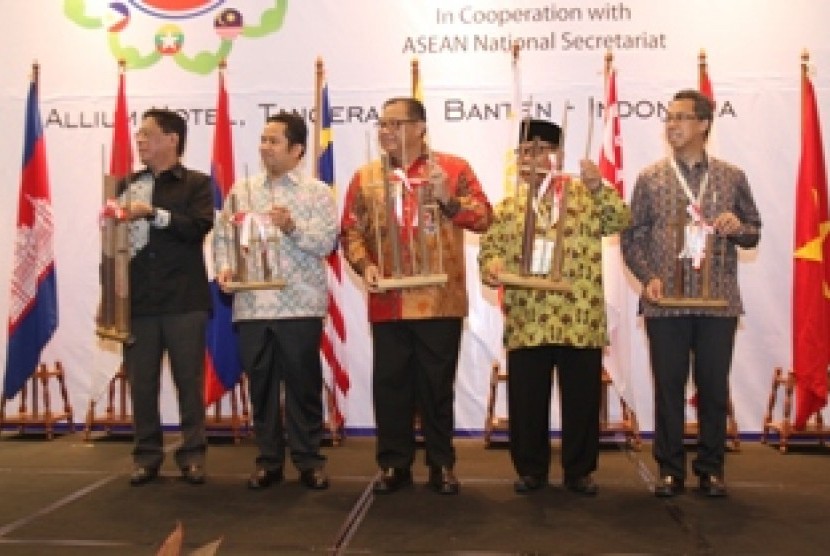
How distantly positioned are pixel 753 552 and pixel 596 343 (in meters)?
1.04

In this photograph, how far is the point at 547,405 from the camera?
3742mm

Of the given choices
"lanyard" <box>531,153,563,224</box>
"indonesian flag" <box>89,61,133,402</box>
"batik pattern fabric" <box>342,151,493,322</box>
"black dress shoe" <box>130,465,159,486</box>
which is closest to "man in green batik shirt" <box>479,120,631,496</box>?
"lanyard" <box>531,153,563,224</box>

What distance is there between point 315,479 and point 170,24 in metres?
3.19

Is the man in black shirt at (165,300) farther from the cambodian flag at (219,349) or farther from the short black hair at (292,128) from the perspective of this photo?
the cambodian flag at (219,349)

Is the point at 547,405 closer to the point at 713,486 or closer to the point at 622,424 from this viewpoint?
the point at 713,486

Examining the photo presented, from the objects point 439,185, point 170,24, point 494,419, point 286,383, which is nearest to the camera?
point 439,185

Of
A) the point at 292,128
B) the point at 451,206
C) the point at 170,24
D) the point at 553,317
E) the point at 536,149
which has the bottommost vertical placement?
the point at 553,317

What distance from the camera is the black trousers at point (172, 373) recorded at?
3.93m

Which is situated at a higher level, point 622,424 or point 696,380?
point 696,380

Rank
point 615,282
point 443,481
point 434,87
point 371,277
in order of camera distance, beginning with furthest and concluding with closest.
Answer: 1. point 434,87
2. point 615,282
3. point 443,481
4. point 371,277

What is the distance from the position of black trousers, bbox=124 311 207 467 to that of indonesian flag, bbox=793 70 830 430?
3101mm

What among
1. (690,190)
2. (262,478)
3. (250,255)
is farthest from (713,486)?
(250,255)

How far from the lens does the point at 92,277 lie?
555 centimetres

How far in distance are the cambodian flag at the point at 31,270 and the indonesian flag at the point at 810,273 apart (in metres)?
4.23
